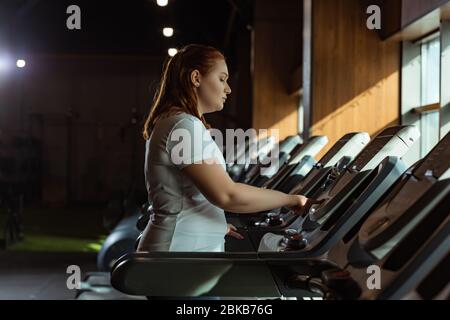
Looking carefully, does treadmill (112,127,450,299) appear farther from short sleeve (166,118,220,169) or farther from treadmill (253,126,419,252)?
short sleeve (166,118,220,169)

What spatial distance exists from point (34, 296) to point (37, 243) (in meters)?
3.26

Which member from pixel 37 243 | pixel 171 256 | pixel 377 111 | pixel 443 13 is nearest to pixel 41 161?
pixel 37 243

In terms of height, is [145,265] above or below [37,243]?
above

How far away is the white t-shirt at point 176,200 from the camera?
1.97 metres

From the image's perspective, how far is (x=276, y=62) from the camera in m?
9.52

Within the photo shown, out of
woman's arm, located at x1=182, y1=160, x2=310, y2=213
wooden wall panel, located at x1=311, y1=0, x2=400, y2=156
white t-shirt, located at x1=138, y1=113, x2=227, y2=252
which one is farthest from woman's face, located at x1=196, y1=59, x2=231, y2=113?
wooden wall panel, located at x1=311, y1=0, x2=400, y2=156

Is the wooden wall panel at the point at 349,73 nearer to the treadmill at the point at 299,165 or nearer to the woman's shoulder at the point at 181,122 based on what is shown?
the treadmill at the point at 299,165

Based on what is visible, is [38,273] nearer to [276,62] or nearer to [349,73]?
[349,73]

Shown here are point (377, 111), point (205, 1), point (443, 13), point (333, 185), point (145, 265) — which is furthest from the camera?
point (205, 1)

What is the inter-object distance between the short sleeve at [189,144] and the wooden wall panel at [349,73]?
375 centimetres

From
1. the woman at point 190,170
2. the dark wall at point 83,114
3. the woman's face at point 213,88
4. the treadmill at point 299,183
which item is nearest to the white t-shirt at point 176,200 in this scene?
the woman at point 190,170

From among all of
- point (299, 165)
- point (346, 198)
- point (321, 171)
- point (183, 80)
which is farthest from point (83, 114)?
point (183, 80)

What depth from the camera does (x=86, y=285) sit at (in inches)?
221
